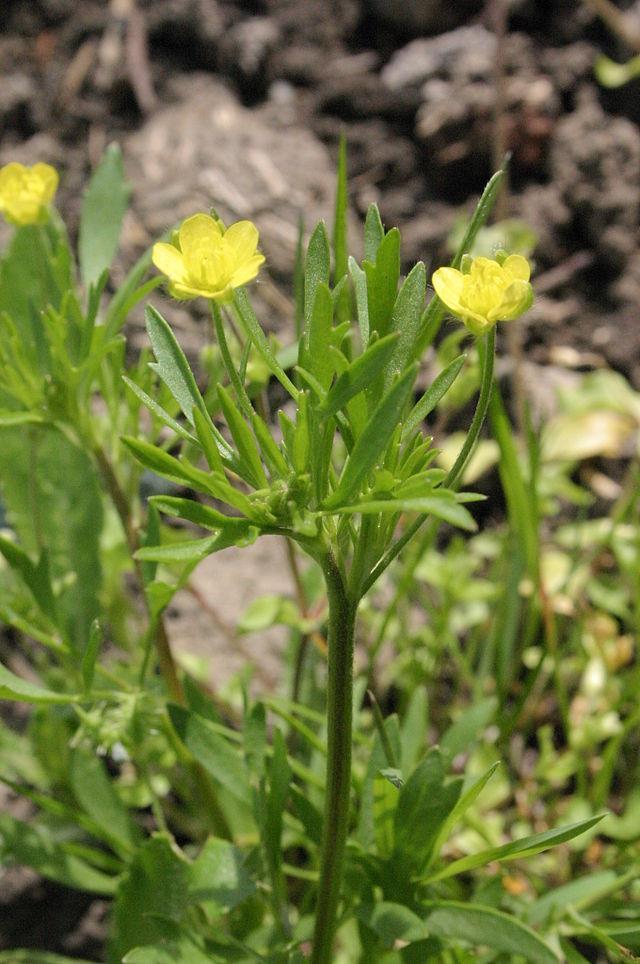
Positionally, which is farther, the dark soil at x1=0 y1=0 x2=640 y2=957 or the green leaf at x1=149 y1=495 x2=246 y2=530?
the dark soil at x1=0 y1=0 x2=640 y2=957

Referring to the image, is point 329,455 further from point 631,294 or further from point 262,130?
point 262,130

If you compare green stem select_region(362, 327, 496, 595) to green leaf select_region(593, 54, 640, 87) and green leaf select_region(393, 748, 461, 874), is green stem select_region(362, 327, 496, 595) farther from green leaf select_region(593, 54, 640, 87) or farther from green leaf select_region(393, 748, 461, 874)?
green leaf select_region(593, 54, 640, 87)

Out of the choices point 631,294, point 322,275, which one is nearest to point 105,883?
point 322,275

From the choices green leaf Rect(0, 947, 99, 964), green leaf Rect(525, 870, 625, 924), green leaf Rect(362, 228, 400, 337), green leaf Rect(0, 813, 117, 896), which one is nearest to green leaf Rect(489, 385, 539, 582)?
green leaf Rect(525, 870, 625, 924)

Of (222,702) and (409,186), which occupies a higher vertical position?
(409,186)

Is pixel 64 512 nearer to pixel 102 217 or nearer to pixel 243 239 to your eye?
pixel 102 217

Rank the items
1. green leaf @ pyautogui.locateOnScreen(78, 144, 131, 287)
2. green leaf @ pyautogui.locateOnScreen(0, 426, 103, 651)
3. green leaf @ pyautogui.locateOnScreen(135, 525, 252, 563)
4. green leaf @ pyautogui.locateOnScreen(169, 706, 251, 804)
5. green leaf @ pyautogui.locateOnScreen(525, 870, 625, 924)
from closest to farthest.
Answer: green leaf @ pyautogui.locateOnScreen(135, 525, 252, 563) < green leaf @ pyautogui.locateOnScreen(169, 706, 251, 804) < green leaf @ pyautogui.locateOnScreen(525, 870, 625, 924) < green leaf @ pyautogui.locateOnScreen(78, 144, 131, 287) < green leaf @ pyautogui.locateOnScreen(0, 426, 103, 651)
